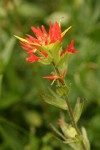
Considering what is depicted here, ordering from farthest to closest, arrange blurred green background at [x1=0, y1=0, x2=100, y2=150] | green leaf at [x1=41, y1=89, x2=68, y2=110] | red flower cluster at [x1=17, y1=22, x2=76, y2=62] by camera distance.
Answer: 1. blurred green background at [x1=0, y1=0, x2=100, y2=150]
2. green leaf at [x1=41, y1=89, x2=68, y2=110]
3. red flower cluster at [x1=17, y1=22, x2=76, y2=62]

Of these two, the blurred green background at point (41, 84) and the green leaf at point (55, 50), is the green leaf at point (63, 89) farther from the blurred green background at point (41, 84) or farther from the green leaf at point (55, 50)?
the blurred green background at point (41, 84)

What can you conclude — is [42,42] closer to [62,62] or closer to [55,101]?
[62,62]

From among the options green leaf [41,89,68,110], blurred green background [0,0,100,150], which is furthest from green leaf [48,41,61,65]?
blurred green background [0,0,100,150]

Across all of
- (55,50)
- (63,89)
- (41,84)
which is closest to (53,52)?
(55,50)

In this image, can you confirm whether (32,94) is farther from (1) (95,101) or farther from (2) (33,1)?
(2) (33,1)

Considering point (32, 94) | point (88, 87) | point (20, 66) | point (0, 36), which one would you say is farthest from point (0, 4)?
point (88, 87)

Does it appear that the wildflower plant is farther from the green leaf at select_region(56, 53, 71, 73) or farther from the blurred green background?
the blurred green background

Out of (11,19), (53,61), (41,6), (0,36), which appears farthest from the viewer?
(41,6)

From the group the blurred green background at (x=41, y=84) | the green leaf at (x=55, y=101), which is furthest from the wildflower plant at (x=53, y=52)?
the blurred green background at (x=41, y=84)
